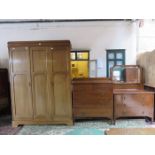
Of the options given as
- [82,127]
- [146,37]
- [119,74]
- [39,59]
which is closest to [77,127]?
[82,127]

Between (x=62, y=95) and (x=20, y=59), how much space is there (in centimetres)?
120

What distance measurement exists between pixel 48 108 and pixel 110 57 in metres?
2.11

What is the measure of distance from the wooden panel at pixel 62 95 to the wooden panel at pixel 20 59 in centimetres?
71

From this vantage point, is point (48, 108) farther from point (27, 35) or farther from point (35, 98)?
point (27, 35)

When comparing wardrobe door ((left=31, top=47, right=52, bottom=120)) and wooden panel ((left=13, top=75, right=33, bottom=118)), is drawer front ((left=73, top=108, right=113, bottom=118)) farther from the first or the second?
wooden panel ((left=13, top=75, right=33, bottom=118))

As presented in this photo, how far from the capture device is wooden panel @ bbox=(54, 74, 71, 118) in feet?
12.6

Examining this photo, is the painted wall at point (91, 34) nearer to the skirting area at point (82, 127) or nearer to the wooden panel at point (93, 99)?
the wooden panel at point (93, 99)

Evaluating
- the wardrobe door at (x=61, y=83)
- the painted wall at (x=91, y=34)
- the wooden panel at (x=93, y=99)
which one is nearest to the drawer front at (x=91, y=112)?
the wooden panel at (x=93, y=99)

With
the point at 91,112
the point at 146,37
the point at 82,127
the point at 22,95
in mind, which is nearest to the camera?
the point at 82,127

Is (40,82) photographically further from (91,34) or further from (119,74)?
(119,74)

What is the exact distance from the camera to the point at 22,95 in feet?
12.7

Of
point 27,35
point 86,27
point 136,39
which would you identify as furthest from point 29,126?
point 136,39

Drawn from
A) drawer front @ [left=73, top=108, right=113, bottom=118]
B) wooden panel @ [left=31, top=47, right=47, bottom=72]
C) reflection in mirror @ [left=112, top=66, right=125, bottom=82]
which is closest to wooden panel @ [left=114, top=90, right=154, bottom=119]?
drawer front @ [left=73, top=108, right=113, bottom=118]

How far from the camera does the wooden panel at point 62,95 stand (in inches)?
151
